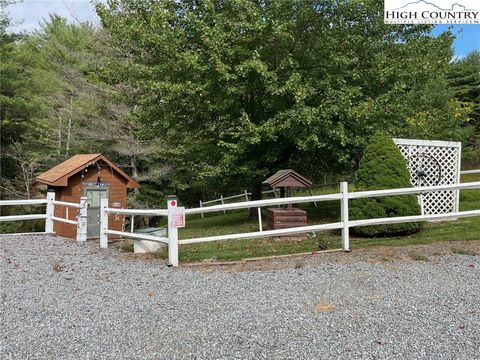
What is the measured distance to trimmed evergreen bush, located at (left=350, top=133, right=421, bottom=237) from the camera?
25.5ft

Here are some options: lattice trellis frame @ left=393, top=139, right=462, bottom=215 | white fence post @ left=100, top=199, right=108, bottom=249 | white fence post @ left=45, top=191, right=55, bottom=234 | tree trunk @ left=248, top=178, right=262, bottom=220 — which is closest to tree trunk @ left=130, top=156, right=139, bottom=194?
tree trunk @ left=248, top=178, right=262, bottom=220

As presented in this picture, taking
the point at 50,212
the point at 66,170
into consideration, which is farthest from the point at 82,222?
the point at 66,170

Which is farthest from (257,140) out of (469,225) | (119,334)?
(119,334)

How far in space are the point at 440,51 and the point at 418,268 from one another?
28.9ft

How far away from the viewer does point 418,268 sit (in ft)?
17.9

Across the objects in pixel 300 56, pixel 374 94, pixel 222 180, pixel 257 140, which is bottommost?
pixel 222 180

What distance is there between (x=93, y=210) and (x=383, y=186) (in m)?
9.40

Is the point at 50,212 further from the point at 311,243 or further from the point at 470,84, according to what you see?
the point at 470,84

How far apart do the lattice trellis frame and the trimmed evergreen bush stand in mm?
1427

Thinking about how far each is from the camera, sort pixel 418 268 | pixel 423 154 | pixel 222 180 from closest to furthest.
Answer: pixel 418 268, pixel 423 154, pixel 222 180

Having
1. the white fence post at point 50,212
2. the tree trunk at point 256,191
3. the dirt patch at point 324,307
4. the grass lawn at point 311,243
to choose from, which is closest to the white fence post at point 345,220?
the grass lawn at point 311,243

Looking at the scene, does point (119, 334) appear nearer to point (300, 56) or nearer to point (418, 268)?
point (418, 268)

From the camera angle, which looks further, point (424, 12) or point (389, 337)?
point (424, 12)

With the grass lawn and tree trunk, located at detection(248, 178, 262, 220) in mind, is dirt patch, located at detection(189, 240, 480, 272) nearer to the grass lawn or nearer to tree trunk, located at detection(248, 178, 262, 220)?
the grass lawn
